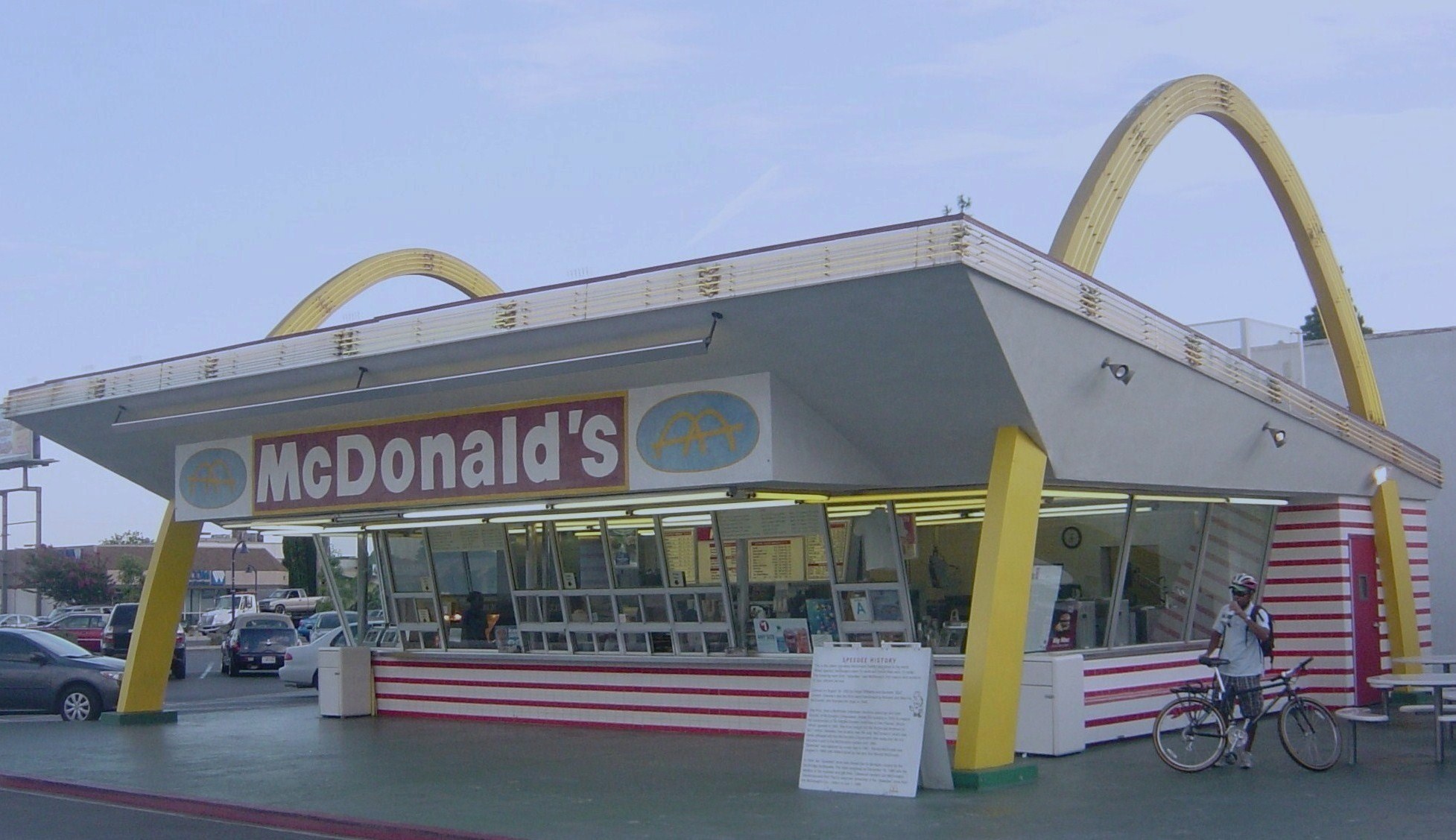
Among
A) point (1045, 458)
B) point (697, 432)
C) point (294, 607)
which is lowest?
point (294, 607)

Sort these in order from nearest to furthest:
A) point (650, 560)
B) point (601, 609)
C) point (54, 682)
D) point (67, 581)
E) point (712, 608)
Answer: point (712, 608)
point (650, 560)
point (601, 609)
point (54, 682)
point (67, 581)

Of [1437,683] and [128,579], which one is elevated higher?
[1437,683]

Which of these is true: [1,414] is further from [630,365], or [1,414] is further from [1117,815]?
[1117,815]

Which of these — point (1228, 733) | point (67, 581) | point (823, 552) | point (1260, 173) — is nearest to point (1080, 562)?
point (823, 552)

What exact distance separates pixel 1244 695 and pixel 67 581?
77.6m

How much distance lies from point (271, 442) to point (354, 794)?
662 centimetres

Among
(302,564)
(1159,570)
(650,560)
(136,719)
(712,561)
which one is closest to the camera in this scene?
(1159,570)

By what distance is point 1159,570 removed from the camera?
16.9m

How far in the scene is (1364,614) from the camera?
1830 cm

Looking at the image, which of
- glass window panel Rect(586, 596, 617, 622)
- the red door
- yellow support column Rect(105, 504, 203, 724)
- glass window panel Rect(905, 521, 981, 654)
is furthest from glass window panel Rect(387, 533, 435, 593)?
the red door

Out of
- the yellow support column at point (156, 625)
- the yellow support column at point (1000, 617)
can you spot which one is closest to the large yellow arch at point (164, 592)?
the yellow support column at point (156, 625)

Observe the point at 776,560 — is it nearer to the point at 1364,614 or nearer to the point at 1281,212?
the point at 1364,614

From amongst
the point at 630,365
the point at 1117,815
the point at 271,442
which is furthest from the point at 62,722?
the point at 1117,815

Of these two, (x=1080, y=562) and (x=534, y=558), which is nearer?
(x=1080, y=562)
